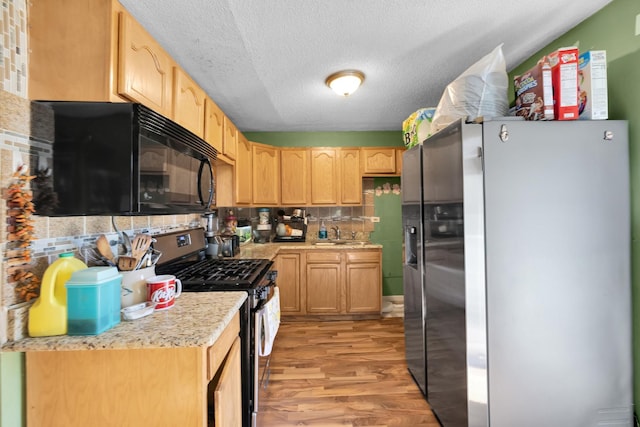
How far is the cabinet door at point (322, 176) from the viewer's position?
10.9ft

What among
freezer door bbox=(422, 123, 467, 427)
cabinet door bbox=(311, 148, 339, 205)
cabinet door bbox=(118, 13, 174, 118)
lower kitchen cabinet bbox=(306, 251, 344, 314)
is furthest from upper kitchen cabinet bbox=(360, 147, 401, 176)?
cabinet door bbox=(118, 13, 174, 118)

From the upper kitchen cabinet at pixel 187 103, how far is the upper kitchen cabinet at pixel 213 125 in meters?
0.03

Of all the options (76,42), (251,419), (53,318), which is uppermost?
(76,42)

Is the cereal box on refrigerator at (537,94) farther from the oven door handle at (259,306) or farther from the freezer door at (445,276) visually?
the oven door handle at (259,306)

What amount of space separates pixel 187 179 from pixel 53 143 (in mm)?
460

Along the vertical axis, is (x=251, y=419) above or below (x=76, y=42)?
below

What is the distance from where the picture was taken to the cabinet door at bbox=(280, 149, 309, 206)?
3303mm

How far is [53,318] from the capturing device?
790 millimetres

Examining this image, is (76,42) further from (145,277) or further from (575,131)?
(575,131)

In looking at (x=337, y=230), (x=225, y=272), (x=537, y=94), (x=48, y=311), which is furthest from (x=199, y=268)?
(x=537, y=94)

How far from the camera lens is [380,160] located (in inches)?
131

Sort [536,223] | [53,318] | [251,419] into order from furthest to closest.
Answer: [251,419], [536,223], [53,318]

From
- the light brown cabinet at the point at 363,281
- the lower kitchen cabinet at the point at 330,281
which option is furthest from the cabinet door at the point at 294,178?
the light brown cabinet at the point at 363,281

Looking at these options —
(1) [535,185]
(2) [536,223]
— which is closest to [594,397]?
(2) [536,223]
